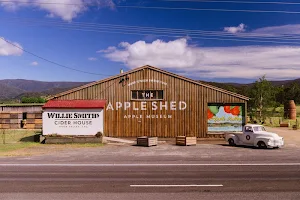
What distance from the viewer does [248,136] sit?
26.4 m

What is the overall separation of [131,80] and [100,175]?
17.6m

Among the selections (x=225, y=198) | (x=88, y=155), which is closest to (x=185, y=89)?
(x=88, y=155)

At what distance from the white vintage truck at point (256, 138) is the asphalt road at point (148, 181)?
7.88 metres

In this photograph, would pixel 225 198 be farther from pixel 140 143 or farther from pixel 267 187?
pixel 140 143

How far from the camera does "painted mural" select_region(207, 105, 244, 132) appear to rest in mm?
31922

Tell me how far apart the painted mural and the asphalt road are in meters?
14.2

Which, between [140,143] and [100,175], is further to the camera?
[140,143]

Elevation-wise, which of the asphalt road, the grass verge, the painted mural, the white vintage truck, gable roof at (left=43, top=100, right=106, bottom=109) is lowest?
the asphalt road

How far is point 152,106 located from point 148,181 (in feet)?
60.4

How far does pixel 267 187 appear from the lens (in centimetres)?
1273

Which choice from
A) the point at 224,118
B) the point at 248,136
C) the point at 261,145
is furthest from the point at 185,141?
the point at 224,118

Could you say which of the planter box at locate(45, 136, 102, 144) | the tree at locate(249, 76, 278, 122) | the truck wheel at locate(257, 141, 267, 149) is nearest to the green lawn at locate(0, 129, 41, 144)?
the planter box at locate(45, 136, 102, 144)

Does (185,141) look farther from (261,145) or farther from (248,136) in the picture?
(261,145)

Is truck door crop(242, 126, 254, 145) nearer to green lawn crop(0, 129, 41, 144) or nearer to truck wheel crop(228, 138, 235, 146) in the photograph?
truck wheel crop(228, 138, 235, 146)
